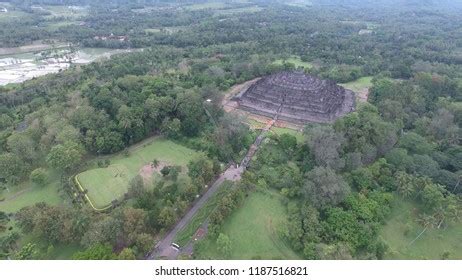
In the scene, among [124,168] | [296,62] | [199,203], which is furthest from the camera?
[296,62]

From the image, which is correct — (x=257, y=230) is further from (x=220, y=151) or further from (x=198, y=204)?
(x=220, y=151)

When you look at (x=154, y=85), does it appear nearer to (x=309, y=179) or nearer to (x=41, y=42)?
(x=309, y=179)

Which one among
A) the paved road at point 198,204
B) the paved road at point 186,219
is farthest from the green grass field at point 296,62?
the paved road at point 186,219

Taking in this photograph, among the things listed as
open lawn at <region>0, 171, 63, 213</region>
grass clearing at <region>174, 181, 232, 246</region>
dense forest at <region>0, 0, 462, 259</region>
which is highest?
dense forest at <region>0, 0, 462, 259</region>

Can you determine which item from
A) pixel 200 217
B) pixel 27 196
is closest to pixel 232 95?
pixel 200 217

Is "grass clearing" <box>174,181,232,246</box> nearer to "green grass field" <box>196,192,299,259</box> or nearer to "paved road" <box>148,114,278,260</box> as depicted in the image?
"paved road" <box>148,114,278,260</box>

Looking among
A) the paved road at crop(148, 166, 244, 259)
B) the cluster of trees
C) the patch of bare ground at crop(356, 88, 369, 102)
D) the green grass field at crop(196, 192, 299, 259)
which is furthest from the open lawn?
the patch of bare ground at crop(356, 88, 369, 102)
